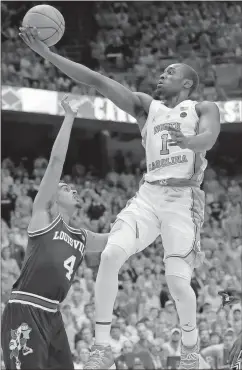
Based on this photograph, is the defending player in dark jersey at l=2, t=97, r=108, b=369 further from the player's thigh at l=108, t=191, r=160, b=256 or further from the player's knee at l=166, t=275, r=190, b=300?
the player's knee at l=166, t=275, r=190, b=300

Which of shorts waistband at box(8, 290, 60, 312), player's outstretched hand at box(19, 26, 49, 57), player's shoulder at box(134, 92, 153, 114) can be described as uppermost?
player's outstretched hand at box(19, 26, 49, 57)

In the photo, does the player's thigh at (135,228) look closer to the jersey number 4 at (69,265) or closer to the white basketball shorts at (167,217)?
the white basketball shorts at (167,217)

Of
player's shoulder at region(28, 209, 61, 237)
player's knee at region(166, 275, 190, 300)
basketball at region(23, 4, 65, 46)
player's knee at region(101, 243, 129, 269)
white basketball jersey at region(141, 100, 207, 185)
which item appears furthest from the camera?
basketball at region(23, 4, 65, 46)

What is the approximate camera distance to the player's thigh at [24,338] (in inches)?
211

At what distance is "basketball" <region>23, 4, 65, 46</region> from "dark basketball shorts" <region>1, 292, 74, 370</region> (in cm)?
198

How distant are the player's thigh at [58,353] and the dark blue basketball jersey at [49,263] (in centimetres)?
26

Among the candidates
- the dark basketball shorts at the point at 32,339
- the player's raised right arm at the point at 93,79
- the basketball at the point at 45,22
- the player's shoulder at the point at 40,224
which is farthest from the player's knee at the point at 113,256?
the basketball at the point at 45,22

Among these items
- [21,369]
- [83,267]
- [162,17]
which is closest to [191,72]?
[21,369]

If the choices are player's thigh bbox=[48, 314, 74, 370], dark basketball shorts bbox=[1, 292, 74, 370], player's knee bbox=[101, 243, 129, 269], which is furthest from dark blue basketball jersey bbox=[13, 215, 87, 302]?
player's knee bbox=[101, 243, 129, 269]

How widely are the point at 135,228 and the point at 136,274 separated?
832cm

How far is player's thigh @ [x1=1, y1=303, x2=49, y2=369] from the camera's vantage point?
17.6ft

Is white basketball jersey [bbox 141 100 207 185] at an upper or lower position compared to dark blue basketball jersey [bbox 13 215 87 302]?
upper

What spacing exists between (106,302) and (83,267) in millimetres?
8305

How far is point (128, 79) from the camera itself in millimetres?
17812
